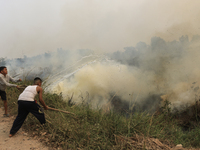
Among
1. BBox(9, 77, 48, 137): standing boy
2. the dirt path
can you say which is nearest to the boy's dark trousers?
BBox(9, 77, 48, 137): standing boy

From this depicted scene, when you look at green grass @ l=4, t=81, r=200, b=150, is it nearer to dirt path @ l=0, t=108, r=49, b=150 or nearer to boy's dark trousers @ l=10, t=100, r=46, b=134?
dirt path @ l=0, t=108, r=49, b=150

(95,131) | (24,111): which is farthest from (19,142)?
(95,131)

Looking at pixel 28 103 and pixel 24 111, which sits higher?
pixel 28 103

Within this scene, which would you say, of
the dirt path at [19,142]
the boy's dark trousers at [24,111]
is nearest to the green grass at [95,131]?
the dirt path at [19,142]

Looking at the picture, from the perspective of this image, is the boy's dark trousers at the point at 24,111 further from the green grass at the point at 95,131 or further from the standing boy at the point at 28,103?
the green grass at the point at 95,131

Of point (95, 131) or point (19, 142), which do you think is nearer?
point (19, 142)

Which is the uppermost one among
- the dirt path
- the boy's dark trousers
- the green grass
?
the boy's dark trousers

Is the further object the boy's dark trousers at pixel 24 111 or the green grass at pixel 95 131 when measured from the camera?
the boy's dark trousers at pixel 24 111

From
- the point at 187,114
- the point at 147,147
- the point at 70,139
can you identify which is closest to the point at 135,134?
the point at 147,147

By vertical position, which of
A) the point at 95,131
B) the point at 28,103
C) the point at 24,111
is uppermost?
the point at 28,103

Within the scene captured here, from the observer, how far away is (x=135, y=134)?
3.79m

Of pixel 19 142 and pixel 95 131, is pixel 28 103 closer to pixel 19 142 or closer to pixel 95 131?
pixel 19 142

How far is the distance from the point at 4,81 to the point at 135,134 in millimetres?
4720

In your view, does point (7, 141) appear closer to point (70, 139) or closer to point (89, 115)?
point (70, 139)
